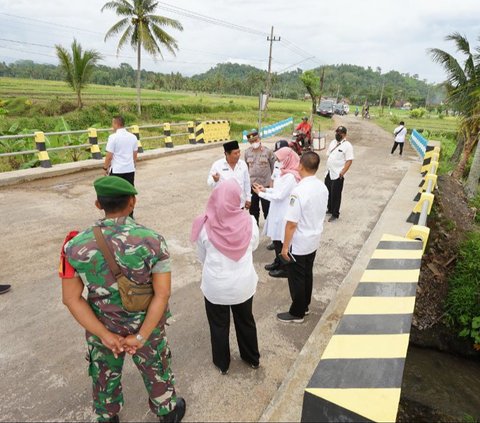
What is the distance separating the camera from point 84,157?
11.2 m

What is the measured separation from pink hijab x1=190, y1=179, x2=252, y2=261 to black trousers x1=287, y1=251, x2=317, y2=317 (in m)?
1.06

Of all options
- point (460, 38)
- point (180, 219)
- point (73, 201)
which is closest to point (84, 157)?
point (73, 201)

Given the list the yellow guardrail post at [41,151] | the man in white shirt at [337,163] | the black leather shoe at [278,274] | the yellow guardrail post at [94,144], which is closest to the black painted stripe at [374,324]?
the black leather shoe at [278,274]

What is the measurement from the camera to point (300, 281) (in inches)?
131

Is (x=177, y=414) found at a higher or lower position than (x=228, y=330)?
lower

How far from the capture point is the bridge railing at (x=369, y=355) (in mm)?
1661

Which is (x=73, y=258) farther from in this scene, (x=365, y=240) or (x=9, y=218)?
(x=9, y=218)

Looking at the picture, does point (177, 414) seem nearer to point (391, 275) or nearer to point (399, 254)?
point (391, 275)

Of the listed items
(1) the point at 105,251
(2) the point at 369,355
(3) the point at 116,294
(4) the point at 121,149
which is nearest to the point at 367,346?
(2) the point at 369,355

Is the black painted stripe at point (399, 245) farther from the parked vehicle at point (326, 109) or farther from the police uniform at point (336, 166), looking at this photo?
the parked vehicle at point (326, 109)

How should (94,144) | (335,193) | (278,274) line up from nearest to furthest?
(278,274) → (335,193) → (94,144)

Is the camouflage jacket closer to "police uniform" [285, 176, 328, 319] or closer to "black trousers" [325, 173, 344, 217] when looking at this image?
"police uniform" [285, 176, 328, 319]

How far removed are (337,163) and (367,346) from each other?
14.4 feet

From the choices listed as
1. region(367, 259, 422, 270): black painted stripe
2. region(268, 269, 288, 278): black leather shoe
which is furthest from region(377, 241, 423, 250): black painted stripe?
region(268, 269, 288, 278): black leather shoe
